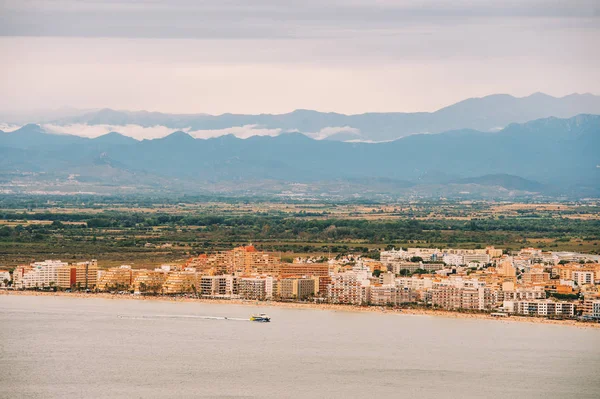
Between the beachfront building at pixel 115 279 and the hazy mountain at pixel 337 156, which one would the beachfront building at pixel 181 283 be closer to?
the beachfront building at pixel 115 279

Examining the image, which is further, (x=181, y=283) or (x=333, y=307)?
(x=181, y=283)

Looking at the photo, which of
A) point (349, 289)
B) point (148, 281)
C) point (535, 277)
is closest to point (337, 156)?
point (148, 281)

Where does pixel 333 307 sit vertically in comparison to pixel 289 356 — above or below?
above

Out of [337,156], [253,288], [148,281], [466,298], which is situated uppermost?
[337,156]

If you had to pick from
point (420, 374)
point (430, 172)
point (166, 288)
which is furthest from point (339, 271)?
point (430, 172)

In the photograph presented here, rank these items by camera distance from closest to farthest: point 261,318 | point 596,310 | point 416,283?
point 261,318, point 596,310, point 416,283

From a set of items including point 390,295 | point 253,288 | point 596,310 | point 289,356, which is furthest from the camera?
point 253,288

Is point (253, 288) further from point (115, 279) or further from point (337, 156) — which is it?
point (337, 156)

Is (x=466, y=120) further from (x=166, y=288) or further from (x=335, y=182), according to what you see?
(x=166, y=288)
